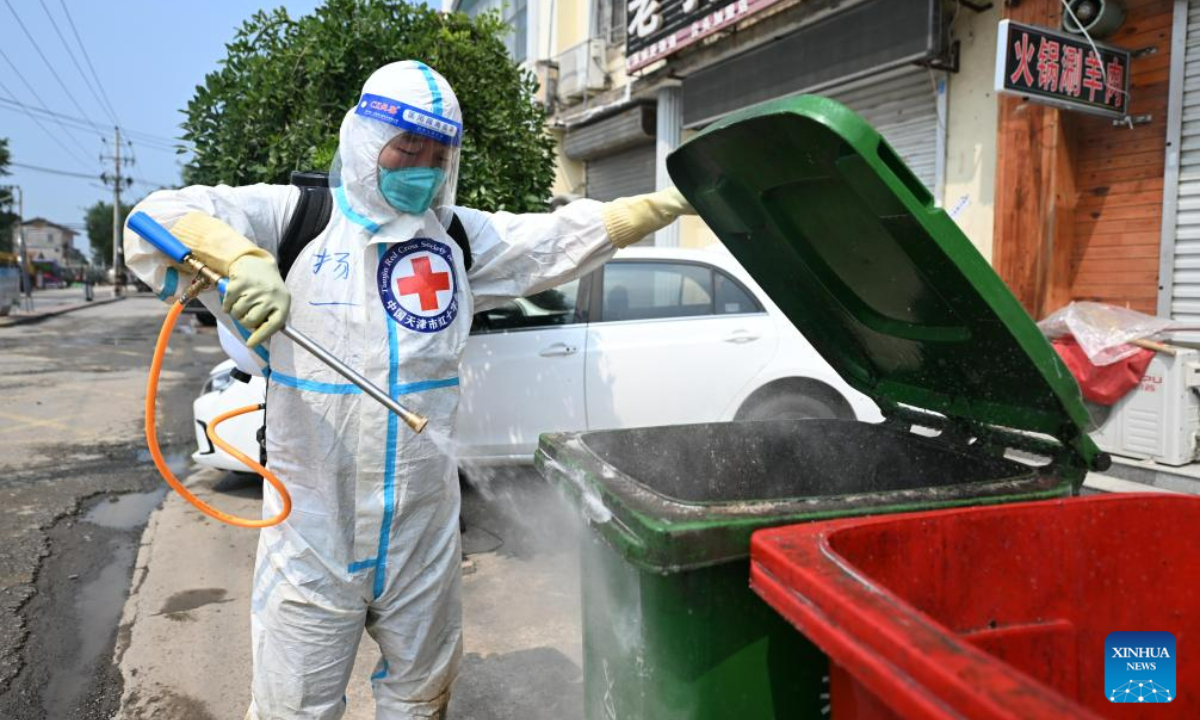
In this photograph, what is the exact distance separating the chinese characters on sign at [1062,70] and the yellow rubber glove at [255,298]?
4828 mm

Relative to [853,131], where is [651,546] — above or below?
below

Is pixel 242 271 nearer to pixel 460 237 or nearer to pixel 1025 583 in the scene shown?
pixel 460 237

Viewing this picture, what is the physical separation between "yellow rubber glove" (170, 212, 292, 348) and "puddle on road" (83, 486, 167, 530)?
3919 millimetres

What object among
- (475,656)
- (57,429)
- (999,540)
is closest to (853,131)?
(999,540)

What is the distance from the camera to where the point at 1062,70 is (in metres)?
5.20

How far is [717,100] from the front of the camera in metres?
9.23

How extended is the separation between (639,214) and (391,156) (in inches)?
29.2

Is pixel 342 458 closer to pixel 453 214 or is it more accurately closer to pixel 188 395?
pixel 453 214

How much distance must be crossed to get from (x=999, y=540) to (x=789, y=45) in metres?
7.50

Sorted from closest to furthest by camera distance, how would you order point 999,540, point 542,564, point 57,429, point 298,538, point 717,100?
point 999,540
point 298,538
point 542,564
point 57,429
point 717,100

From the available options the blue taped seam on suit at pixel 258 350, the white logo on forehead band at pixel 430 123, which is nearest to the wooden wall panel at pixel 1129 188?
the white logo on forehead band at pixel 430 123

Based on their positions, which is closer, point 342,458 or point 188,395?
point 342,458

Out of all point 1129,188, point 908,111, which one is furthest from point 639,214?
point 908,111

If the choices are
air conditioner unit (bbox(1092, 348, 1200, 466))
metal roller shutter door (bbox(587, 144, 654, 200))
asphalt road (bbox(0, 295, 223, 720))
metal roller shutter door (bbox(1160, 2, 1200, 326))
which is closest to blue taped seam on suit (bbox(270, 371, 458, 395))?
asphalt road (bbox(0, 295, 223, 720))
